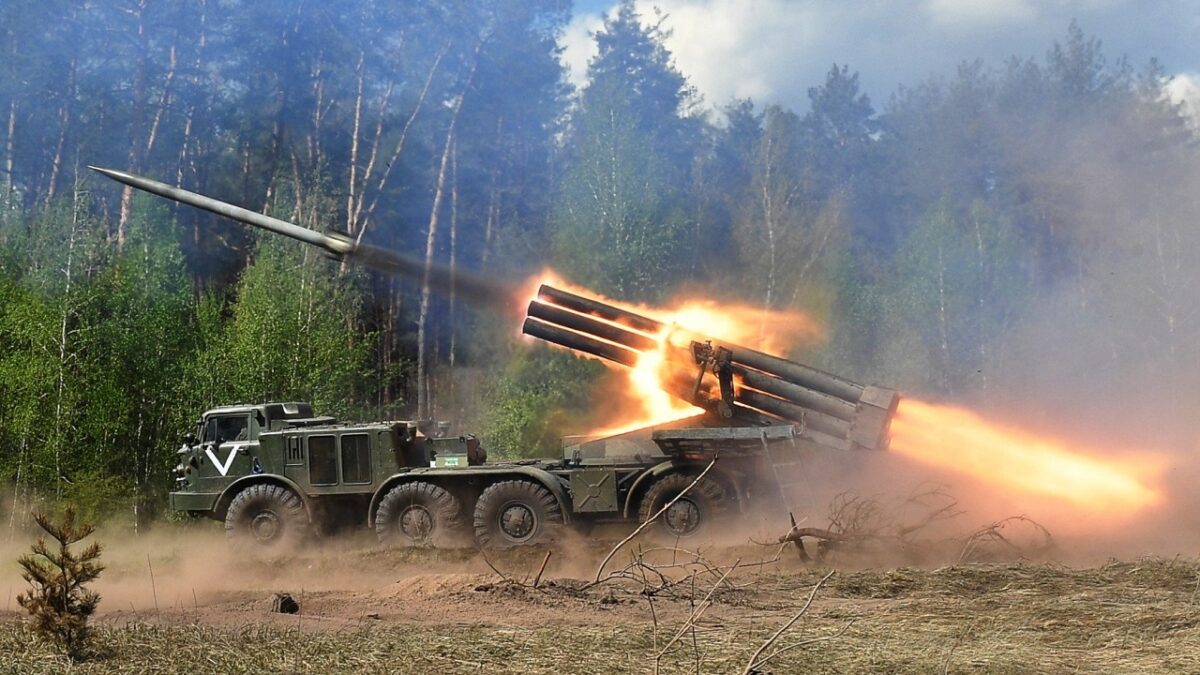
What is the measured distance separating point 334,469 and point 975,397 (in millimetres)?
21092

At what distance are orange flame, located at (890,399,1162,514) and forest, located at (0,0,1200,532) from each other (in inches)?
447

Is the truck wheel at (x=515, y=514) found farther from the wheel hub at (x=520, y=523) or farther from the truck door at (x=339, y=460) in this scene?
the truck door at (x=339, y=460)

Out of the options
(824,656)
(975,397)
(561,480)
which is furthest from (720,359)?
(975,397)

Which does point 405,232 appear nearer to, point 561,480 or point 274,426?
point 274,426

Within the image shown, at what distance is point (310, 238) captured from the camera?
1795 cm

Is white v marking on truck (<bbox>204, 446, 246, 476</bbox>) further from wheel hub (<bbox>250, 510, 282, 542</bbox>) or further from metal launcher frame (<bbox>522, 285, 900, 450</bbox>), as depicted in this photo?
metal launcher frame (<bbox>522, 285, 900, 450</bbox>)

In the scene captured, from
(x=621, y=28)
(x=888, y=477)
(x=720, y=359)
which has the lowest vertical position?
(x=888, y=477)

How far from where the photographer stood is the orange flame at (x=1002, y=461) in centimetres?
1791

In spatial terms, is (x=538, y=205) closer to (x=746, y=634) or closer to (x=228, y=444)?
(x=228, y=444)

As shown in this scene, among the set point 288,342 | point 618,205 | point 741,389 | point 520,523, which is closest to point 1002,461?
point 741,389

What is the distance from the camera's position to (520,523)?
17.4 metres

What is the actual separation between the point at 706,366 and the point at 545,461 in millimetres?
2841

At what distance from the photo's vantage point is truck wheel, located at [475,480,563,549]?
17.3 m

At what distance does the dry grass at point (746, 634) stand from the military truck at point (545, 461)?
12.9 ft
